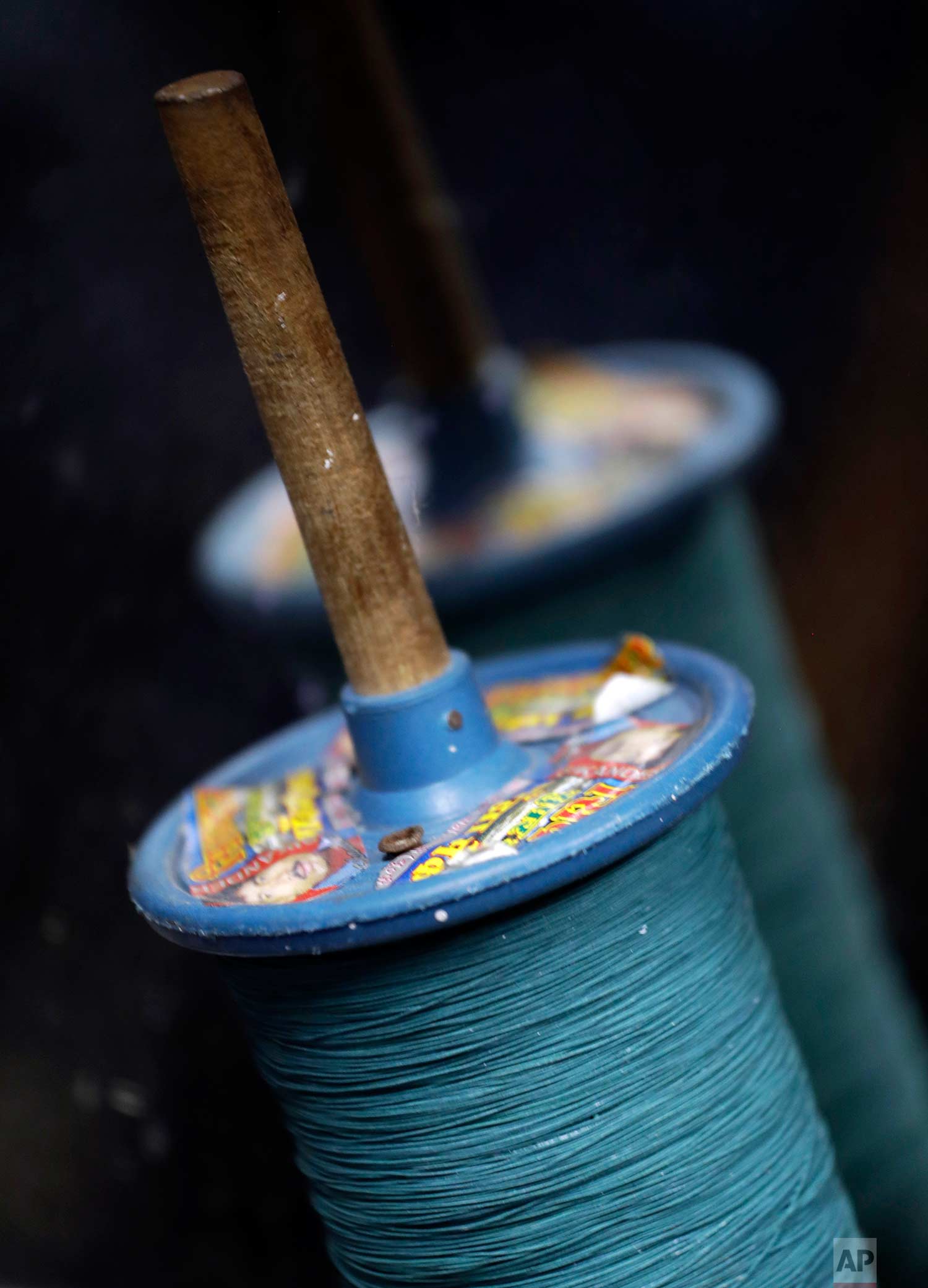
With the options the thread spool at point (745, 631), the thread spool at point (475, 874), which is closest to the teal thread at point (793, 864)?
the thread spool at point (745, 631)

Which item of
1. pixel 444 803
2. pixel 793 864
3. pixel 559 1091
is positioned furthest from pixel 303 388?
pixel 793 864

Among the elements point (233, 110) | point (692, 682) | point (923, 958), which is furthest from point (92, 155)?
point (923, 958)

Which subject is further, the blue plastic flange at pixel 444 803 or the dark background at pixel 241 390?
the dark background at pixel 241 390

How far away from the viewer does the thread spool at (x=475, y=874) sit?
0.70m

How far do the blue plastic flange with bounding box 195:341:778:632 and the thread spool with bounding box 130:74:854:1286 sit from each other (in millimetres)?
394

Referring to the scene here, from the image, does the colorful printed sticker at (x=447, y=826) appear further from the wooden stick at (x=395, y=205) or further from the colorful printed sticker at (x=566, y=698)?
the wooden stick at (x=395, y=205)

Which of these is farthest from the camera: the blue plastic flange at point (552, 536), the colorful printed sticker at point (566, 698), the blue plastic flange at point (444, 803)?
the blue plastic flange at point (552, 536)

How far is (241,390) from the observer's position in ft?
5.41

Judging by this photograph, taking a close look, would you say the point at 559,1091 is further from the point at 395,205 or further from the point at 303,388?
the point at 395,205

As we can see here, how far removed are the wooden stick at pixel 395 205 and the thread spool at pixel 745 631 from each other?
0.03 metres

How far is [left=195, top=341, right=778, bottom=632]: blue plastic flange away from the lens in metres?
1.25

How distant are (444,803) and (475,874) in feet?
0.45

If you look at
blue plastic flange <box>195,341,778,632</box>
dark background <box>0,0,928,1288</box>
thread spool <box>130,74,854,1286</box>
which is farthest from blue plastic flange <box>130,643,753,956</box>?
dark background <box>0,0,928,1288</box>

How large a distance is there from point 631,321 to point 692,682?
112 centimetres
